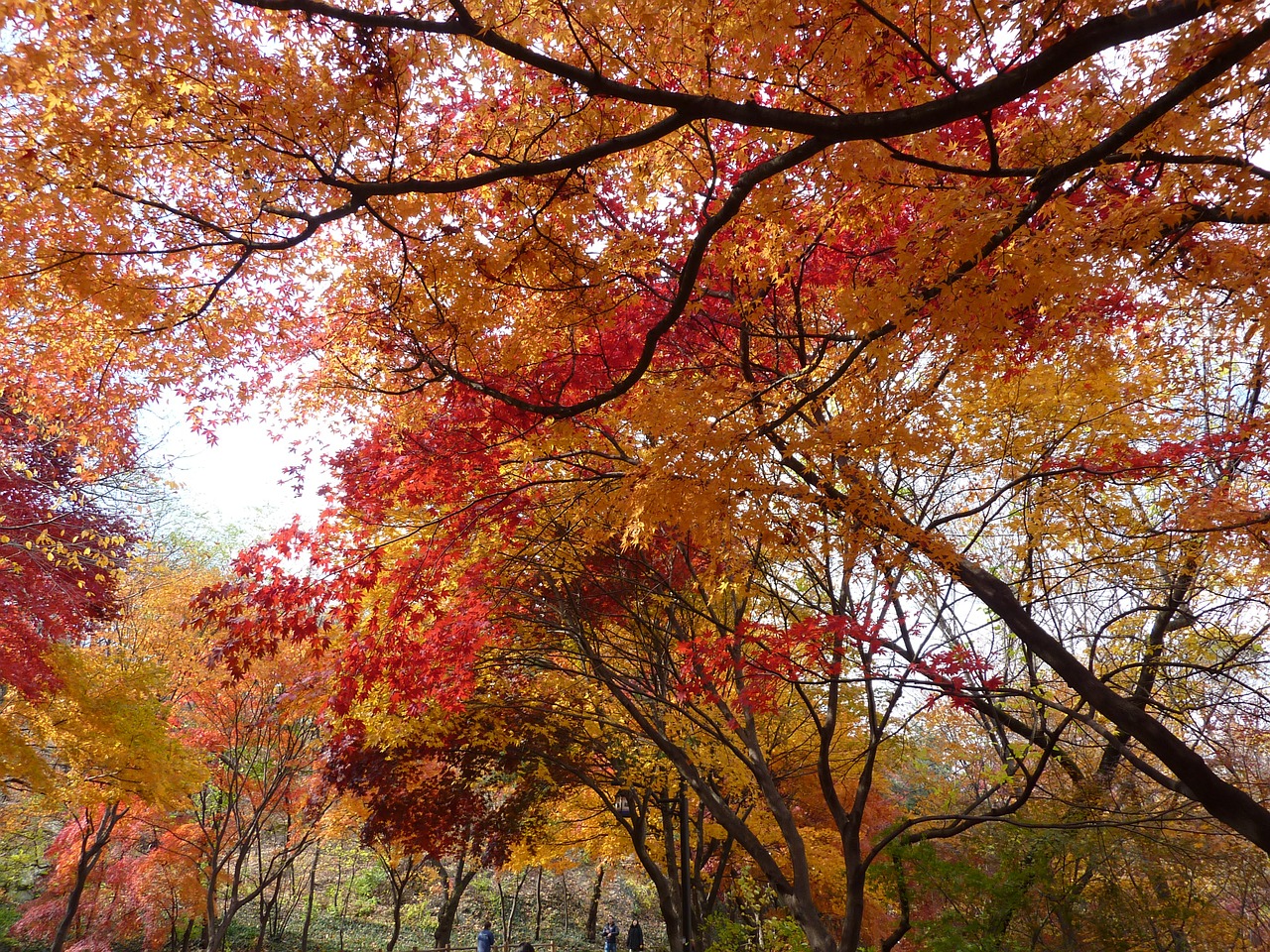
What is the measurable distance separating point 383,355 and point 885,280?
3.67 meters

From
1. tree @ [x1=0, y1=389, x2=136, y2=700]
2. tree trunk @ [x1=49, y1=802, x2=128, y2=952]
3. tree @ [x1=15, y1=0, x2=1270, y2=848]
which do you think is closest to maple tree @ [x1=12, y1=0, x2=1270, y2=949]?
tree @ [x1=15, y1=0, x2=1270, y2=848]

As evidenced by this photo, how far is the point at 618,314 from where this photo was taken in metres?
4.70

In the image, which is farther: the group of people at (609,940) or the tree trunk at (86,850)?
the group of people at (609,940)

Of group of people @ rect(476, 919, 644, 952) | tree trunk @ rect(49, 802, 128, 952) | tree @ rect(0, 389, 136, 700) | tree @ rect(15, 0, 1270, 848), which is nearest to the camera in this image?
tree @ rect(15, 0, 1270, 848)

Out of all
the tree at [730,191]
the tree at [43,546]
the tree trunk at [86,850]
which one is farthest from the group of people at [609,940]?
the tree at [730,191]

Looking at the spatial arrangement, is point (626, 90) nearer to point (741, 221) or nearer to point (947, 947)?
point (741, 221)

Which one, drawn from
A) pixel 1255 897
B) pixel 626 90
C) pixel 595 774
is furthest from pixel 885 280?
pixel 1255 897

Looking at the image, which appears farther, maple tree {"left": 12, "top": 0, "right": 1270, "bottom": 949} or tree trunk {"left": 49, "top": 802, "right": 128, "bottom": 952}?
tree trunk {"left": 49, "top": 802, "right": 128, "bottom": 952}

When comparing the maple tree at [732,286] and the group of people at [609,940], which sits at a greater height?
the maple tree at [732,286]

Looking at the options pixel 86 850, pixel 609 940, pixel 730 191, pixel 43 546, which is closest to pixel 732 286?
pixel 730 191

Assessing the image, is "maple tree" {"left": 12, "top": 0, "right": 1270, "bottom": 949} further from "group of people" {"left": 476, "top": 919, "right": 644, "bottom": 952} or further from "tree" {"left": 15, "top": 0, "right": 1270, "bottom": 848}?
"group of people" {"left": 476, "top": 919, "right": 644, "bottom": 952}

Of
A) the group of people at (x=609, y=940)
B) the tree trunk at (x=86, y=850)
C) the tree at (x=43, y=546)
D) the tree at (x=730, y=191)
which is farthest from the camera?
the group of people at (x=609, y=940)

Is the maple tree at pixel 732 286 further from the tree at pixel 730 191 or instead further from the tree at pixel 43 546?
the tree at pixel 43 546

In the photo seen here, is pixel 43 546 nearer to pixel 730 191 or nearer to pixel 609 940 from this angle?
pixel 730 191
